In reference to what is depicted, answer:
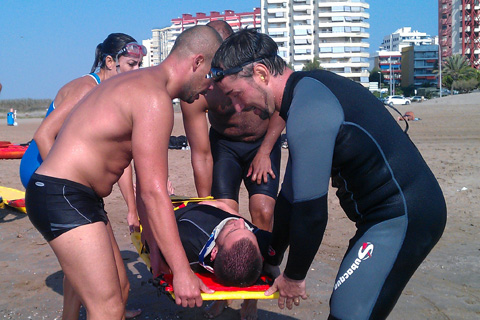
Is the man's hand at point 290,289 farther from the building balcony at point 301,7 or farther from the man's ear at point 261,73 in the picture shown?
the building balcony at point 301,7

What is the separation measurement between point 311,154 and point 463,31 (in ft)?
343

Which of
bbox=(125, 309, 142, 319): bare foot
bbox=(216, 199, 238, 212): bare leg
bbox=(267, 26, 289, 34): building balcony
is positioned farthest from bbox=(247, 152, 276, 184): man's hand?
bbox=(267, 26, 289, 34): building balcony

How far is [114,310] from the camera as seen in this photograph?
2.72m

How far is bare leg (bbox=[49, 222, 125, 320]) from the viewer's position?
265cm

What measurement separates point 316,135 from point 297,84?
1.15ft

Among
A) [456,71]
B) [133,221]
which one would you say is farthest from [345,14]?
[133,221]

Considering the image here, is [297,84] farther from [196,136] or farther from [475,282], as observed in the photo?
[475,282]

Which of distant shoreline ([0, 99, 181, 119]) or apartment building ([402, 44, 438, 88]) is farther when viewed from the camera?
apartment building ([402, 44, 438, 88])

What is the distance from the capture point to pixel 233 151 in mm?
4648

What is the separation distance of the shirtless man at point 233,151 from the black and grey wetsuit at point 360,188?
78.8 inches

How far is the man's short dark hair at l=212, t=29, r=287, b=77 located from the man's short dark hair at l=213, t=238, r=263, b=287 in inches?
54.7

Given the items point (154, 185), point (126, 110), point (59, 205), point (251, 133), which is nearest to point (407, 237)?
point (154, 185)

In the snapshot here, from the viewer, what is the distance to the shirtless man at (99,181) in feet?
8.72

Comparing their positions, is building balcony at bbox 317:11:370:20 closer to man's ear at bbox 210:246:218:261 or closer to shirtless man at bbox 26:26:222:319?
man's ear at bbox 210:246:218:261
